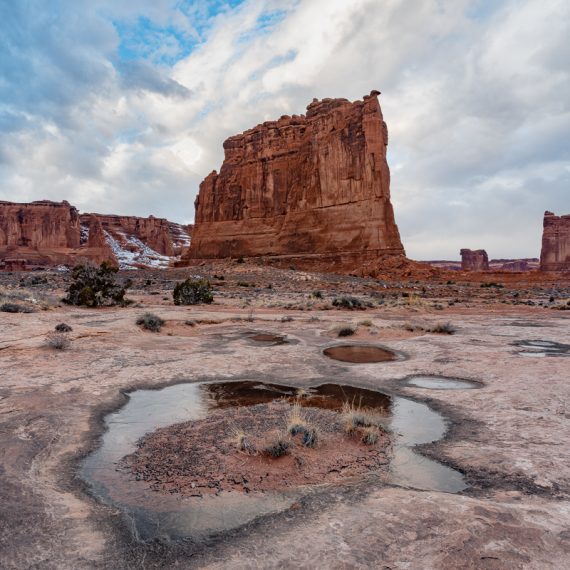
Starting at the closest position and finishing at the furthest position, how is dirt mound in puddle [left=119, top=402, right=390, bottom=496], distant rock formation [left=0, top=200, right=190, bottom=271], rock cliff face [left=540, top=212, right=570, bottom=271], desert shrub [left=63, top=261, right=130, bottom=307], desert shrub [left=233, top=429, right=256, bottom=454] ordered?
dirt mound in puddle [left=119, top=402, right=390, bottom=496]
desert shrub [left=233, top=429, right=256, bottom=454]
desert shrub [left=63, top=261, right=130, bottom=307]
rock cliff face [left=540, top=212, right=570, bottom=271]
distant rock formation [left=0, top=200, right=190, bottom=271]

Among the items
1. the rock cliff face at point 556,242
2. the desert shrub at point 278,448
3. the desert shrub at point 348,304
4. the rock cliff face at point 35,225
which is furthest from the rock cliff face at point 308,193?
the rock cliff face at point 556,242

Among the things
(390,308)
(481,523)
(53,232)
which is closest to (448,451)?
(481,523)

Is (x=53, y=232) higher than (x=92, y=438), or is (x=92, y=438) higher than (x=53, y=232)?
(x=53, y=232)

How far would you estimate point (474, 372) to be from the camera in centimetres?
729

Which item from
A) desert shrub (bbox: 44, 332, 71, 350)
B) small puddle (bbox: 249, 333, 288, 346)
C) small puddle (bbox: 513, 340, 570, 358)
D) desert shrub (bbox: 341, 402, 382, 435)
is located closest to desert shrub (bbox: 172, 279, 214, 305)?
small puddle (bbox: 249, 333, 288, 346)

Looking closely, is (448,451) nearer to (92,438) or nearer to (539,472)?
(539,472)

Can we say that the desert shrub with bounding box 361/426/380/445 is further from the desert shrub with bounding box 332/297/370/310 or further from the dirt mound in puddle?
the desert shrub with bounding box 332/297/370/310

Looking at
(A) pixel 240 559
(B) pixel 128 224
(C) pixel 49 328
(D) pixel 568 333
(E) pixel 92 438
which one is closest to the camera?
(A) pixel 240 559

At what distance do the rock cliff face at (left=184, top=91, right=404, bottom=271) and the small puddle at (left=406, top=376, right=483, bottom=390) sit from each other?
37.1 metres

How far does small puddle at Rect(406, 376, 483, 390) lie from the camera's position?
6500 millimetres

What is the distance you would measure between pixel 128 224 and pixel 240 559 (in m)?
129

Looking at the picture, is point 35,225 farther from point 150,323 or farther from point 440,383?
point 440,383

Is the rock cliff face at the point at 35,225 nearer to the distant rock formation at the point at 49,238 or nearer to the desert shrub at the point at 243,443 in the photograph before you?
the distant rock formation at the point at 49,238

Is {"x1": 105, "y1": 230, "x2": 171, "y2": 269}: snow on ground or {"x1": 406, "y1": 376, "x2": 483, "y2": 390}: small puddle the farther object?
{"x1": 105, "y1": 230, "x2": 171, "y2": 269}: snow on ground
